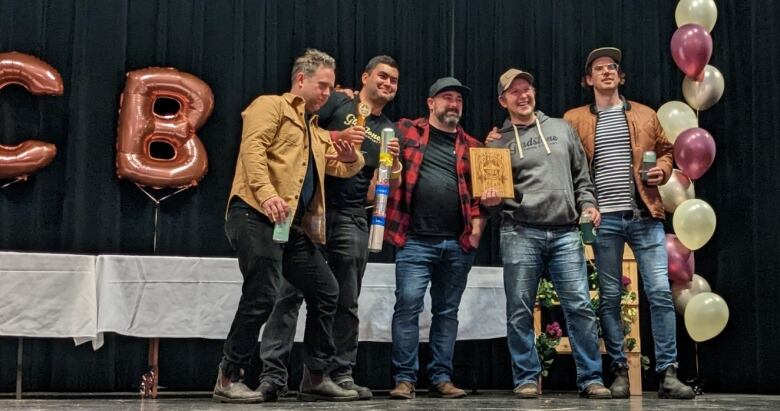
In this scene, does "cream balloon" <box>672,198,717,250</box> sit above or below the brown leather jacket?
below

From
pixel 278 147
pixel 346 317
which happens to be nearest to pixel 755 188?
pixel 346 317

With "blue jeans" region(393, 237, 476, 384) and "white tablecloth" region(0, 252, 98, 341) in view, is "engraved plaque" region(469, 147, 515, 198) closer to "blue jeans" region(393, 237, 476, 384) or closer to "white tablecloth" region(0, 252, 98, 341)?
"blue jeans" region(393, 237, 476, 384)

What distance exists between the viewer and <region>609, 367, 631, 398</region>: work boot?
4.20 m

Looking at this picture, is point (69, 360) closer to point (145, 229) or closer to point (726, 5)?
point (145, 229)

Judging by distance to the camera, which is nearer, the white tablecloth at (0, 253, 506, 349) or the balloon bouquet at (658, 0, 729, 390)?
the white tablecloth at (0, 253, 506, 349)

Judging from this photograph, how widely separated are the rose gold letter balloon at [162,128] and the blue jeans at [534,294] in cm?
221

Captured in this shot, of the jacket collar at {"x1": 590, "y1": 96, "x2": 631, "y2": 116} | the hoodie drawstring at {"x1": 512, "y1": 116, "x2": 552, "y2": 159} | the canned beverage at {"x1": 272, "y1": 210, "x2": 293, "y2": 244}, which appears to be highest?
the jacket collar at {"x1": 590, "y1": 96, "x2": 631, "y2": 116}

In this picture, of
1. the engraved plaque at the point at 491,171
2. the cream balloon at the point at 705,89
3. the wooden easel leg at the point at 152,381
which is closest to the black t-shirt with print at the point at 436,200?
the engraved plaque at the point at 491,171

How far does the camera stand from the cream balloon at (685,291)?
17.7 feet

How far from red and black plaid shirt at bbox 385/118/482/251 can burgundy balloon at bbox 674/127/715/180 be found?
124 cm

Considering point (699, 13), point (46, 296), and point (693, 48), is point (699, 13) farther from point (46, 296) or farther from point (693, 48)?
point (46, 296)

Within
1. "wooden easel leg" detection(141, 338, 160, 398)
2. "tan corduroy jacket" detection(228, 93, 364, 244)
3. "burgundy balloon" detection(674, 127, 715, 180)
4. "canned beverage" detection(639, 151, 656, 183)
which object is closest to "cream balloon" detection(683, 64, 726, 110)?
"burgundy balloon" detection(674, 127, 715, 180)

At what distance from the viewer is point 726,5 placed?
20.2 ft

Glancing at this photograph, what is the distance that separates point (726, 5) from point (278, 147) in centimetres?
391
